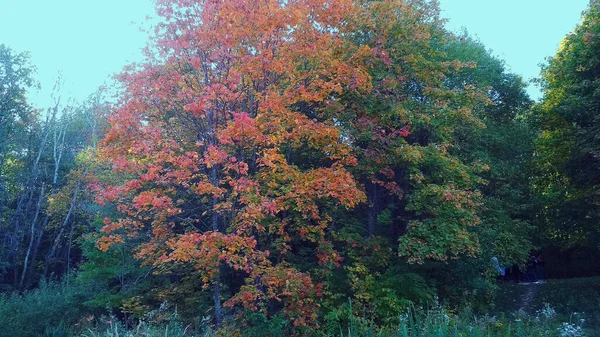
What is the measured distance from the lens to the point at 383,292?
10203 millimetres

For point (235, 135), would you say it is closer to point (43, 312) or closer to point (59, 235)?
point (43, 312)

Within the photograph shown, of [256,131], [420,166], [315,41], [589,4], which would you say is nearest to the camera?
[256,131]

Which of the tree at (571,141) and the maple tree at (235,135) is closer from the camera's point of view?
the maple tree at (235,135)

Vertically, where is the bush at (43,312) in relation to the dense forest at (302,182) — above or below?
below

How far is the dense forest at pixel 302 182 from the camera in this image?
838 centimetres

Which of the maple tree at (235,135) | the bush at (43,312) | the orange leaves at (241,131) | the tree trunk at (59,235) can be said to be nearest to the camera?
the orange leaves at (241,131)

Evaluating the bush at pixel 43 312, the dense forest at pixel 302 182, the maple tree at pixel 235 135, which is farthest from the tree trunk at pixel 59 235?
the maple tree at pixel 235 135

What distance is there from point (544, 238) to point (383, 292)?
13596 mm

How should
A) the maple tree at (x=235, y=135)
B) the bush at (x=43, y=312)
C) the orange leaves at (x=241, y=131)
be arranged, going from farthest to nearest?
1. the bush at (x=43, y=312)
2. the maple tree at (x=235, y=135)
3. the orange leaves at (x=241, y=131)

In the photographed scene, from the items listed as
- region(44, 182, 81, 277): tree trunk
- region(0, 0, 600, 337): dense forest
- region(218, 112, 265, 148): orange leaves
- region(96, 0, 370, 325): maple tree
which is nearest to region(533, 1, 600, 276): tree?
region(0, 0, 600, 337): dense forest

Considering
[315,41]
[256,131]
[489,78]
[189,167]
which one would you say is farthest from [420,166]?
[489,78]

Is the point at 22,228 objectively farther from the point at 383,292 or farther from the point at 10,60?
the point at 383,292

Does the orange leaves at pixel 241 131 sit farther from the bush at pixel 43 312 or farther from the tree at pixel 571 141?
the tree at pixel 571 141

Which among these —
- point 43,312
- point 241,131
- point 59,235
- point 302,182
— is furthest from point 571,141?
point 59,235
